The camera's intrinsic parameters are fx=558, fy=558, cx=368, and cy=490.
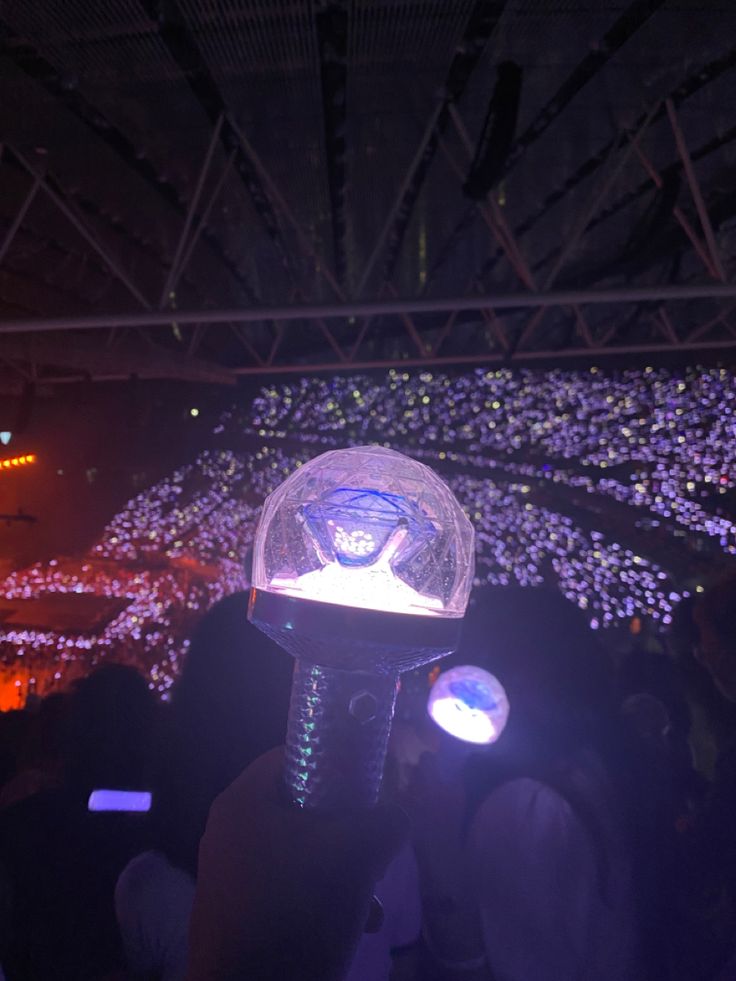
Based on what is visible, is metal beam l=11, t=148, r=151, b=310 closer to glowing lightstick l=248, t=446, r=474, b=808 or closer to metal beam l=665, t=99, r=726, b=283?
glowing lightstick l=248, t=446, r=474, b=808

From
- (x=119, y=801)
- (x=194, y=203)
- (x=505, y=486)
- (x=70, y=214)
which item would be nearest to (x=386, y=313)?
(x=194, y=203)

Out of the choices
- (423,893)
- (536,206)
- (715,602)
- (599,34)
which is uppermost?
(536,206)

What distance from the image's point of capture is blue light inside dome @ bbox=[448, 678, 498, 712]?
306cm

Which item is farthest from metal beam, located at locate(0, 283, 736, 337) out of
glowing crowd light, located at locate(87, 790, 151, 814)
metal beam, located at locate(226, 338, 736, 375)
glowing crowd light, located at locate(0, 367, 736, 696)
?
glowing crowd light, located at locate(87, 790, 151, 814)

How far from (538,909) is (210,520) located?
12.6 ft

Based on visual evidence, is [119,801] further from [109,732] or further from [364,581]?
[364,581]

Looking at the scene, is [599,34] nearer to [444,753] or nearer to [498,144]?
[498,144]

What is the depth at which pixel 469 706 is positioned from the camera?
119 inches

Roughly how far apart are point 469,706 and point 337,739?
2327 mm

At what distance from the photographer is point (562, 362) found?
489 centimetres

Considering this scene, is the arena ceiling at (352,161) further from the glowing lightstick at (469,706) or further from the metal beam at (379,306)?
the glowing lightstick at (469,706)

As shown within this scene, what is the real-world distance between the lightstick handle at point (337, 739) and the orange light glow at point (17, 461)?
17.6 ft

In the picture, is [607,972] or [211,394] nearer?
[607,972]

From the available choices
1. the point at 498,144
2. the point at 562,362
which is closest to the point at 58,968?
the point at 498,144
